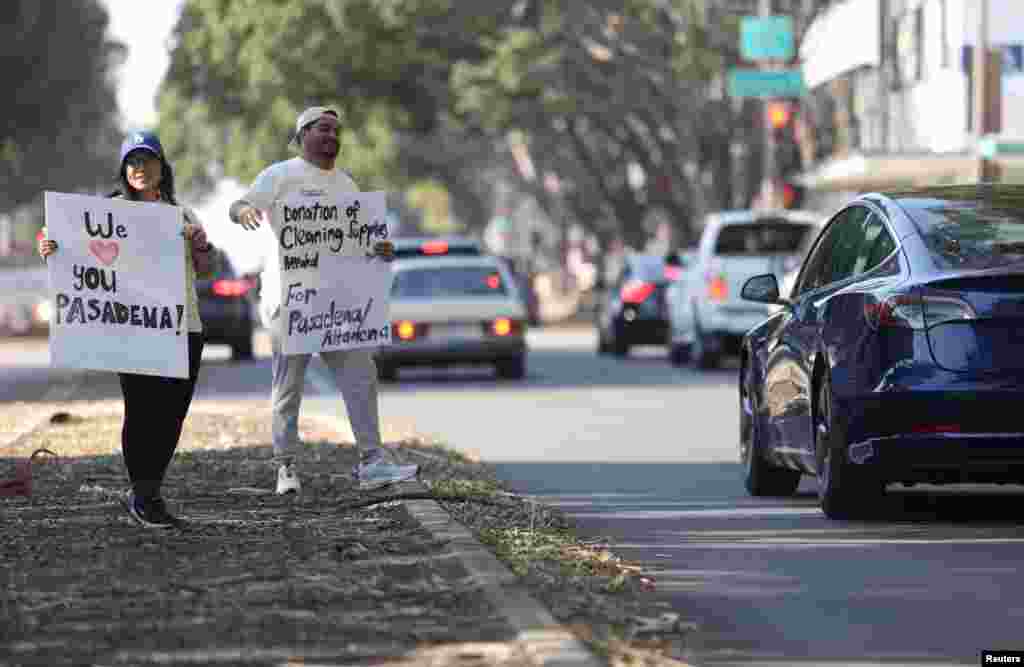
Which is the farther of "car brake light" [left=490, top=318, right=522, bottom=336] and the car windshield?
"car brake light" [left=490, top=318, right=522, bottom=336]

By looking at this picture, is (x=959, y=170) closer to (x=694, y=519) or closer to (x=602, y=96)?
(x=602, y=96)

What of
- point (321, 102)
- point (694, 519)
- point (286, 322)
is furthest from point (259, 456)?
point (321, 102)

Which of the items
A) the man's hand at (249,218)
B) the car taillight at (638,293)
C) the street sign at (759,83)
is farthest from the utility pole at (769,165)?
the man's hand at (249,218)

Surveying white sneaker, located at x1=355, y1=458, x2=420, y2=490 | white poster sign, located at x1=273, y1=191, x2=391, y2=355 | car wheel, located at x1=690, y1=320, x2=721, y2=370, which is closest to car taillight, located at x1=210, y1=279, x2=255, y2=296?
car wheel, located at x1=690, y1=320, x2=721, y2=370

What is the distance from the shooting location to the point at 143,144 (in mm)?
11844

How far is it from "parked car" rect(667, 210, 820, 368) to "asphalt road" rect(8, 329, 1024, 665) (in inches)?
303

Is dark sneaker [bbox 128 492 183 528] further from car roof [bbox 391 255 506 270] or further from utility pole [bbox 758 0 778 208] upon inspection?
utility pole [bbox 758 0 778 208]

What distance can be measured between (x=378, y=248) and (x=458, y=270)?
17.2 metres

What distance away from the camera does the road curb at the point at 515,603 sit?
784 centimetres

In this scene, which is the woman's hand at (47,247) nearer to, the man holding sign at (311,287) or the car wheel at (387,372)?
the man holding sign at (311,287)

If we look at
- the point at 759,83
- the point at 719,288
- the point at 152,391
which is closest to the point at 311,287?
the point at 152,391

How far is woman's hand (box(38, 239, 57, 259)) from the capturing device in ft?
38.8

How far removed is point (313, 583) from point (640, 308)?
2987 centimetres

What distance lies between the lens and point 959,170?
41.3 metres
